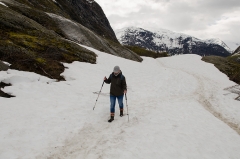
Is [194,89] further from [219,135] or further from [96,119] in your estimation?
[96,119]

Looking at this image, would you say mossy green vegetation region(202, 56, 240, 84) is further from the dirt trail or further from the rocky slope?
the rocky slope

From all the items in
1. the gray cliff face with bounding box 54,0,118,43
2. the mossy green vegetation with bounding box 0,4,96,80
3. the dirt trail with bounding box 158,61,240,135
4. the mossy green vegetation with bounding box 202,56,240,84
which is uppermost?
the gray cliff face with bounding box 54,0,118,43

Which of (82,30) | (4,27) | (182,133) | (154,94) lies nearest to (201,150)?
(182,133)

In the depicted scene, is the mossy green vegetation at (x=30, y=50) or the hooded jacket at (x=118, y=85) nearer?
the hooded jacket at (x=118, y=85)

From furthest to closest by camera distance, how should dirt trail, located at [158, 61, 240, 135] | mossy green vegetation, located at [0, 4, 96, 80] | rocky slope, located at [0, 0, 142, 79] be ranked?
rocky slope, located at [0, 0, 142, 79], mossy green vegetation, located at [0, 4, 96, 80], dirt trail, located at [158, 61, 240, 135]

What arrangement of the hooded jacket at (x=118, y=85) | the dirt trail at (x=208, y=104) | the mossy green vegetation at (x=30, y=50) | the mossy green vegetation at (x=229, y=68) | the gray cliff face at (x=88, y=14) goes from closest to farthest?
1. the hooded jacket at (x=118, y=85)
2. the dirt trail at (x=208, y=104)
3. the mossy green vegetation at (x=30, y=50)
4. the mossy green vegetation at (x=229, y=68)
5. the gray cliff face at (x=88, y=14)

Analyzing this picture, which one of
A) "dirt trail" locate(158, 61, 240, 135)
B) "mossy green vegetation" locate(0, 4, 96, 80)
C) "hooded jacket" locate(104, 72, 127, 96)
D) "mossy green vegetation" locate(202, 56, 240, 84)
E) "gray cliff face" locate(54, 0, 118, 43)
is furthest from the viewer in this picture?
"gray cliff face" locate(54, 0, 118, 43)

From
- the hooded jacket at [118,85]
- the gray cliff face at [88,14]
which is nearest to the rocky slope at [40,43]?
the hooded jacket at [118,85]

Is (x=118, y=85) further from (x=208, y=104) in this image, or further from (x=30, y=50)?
(x=30, y=50)

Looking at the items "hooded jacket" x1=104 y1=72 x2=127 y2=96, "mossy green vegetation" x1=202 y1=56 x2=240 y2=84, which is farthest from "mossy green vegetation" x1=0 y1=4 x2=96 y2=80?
"mossy green vegetation" x1=202 y1=56 x2=240 y2=84

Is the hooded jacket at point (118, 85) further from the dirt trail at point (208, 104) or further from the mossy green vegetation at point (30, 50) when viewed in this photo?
the dirt trail at point (208, 104)

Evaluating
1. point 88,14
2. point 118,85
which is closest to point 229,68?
point 118,85

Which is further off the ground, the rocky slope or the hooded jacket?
the rocky slope

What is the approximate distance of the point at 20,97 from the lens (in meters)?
12.6
